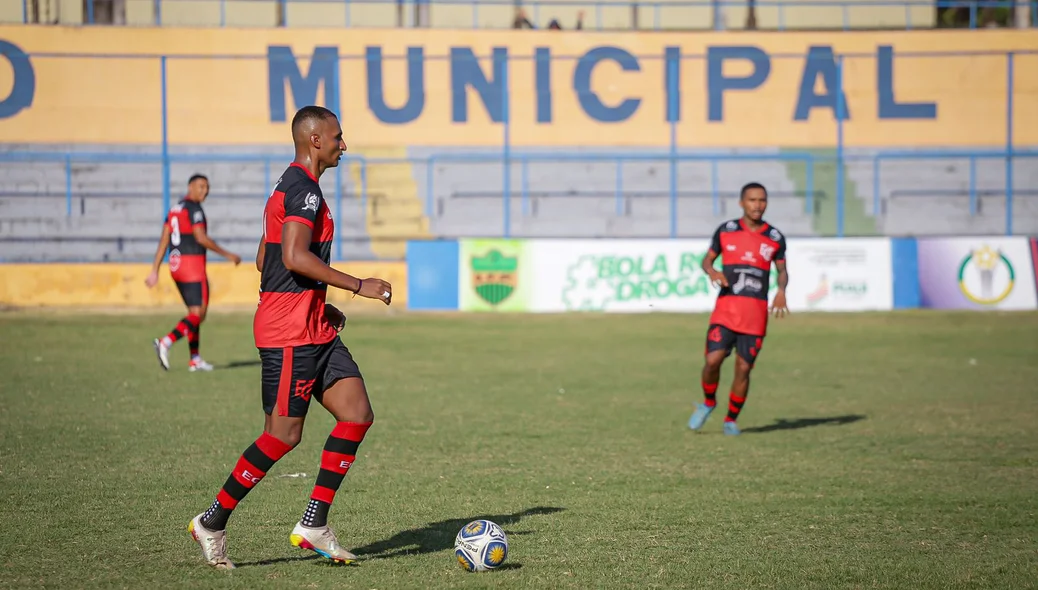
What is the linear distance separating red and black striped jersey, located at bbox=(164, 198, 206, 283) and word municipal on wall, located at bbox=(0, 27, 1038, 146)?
1661cm

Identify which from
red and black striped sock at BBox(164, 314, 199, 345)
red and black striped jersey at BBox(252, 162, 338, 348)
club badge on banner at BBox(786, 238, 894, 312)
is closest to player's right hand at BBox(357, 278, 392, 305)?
red and black striped jersey at BBox(252, 162, 338, 348)

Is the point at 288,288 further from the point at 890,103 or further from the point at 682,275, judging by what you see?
the point at 890,103

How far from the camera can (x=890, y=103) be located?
104 ft

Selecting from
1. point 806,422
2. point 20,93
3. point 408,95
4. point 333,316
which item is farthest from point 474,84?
point 333,316

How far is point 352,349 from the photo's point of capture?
17.3 meters

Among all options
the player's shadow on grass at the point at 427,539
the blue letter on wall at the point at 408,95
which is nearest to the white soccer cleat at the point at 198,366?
the player's shadow on grass at the point at 427,539

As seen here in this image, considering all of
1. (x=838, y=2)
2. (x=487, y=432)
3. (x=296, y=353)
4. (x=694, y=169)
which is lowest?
(x=487, y=432)

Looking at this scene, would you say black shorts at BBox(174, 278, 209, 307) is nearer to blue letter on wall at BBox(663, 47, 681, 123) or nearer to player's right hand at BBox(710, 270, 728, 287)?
player's right hand at BBox(710, 270, 728, 287)

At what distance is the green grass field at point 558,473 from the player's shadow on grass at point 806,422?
4 cm

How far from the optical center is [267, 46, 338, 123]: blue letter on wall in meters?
30.5

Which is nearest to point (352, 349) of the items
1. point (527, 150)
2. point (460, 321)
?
point (460, 321)

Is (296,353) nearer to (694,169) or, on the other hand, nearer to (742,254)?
(742,254)

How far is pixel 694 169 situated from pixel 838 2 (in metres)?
7.07

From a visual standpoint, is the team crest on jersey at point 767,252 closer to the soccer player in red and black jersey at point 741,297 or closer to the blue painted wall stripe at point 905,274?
the soccer player in red and black jersey at point 741,297
